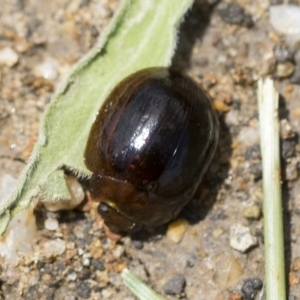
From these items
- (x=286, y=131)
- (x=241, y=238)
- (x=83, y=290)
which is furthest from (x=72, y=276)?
(x=286, y=131)

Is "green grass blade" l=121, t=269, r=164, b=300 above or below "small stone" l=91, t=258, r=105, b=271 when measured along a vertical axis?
below

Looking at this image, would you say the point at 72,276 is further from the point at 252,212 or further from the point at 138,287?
the point at 252,212

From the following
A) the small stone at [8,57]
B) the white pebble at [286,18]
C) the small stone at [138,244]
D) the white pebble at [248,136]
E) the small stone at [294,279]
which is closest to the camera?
the small stone at [294,279]

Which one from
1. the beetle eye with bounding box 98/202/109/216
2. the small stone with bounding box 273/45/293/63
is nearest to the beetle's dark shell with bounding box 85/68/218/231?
the beetle eye with bounding box 98/202/109/216

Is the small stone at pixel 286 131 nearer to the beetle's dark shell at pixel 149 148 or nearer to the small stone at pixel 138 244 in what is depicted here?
the beetle's dark shell at pixel 149 148

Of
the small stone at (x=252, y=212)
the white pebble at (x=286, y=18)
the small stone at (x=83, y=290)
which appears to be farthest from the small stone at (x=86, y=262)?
the white pebble at (x=286, y=18)

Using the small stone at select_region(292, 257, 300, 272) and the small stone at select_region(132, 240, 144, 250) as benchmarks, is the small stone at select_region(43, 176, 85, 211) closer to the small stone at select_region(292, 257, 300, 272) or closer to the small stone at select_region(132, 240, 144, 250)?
the small stone at select_region(132, 240, 144, 250)

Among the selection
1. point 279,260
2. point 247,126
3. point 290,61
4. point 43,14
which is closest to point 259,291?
point 279,260
